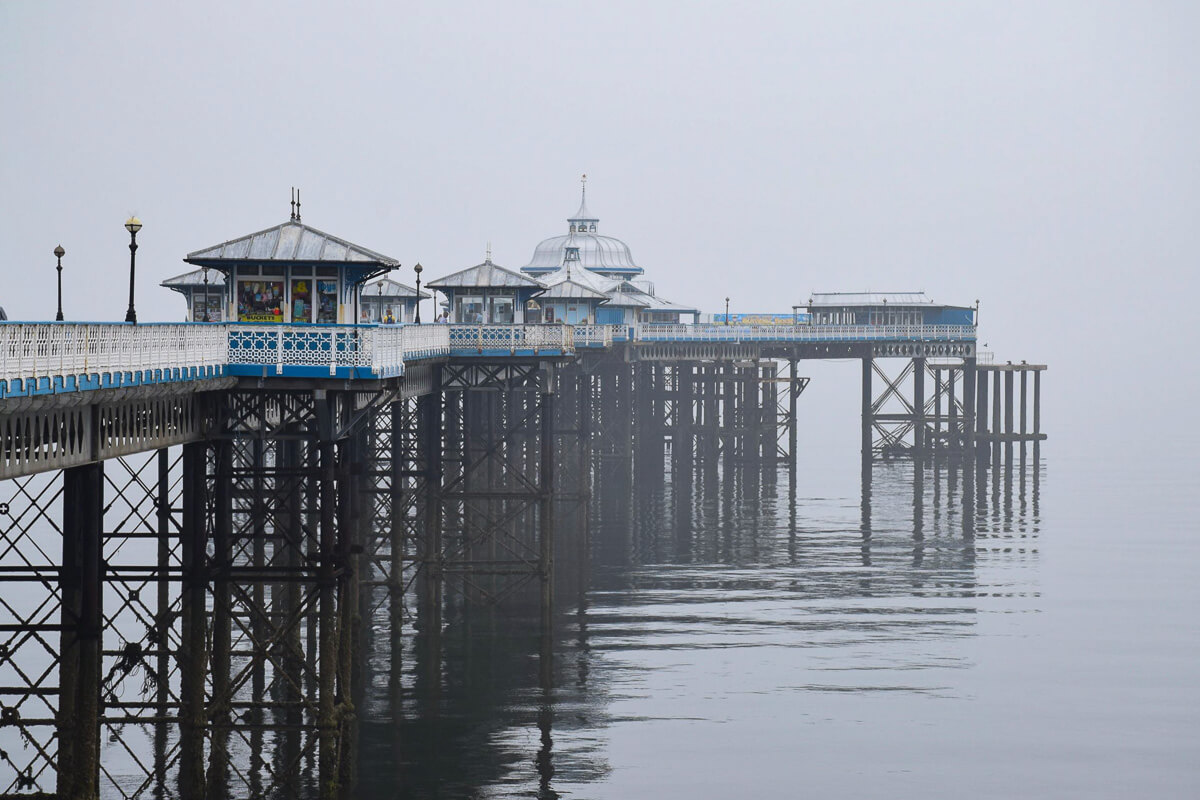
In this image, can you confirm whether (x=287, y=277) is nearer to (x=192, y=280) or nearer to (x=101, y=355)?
(x=101, y=355)

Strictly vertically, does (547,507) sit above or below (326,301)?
below

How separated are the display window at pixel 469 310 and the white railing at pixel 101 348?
21.6 metres

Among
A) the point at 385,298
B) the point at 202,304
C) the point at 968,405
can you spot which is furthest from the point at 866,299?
the point at 202,304

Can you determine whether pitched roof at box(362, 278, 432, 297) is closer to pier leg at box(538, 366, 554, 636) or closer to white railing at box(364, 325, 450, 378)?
pier leg at box(538, 366, 554, 636)

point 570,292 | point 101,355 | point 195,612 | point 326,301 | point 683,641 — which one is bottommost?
point 683,641

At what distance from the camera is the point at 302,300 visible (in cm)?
3316

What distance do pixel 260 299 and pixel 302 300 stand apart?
835mm

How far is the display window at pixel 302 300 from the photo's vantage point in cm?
3309

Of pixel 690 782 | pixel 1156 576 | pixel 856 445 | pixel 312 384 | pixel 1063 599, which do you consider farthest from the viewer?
pixel 856 445

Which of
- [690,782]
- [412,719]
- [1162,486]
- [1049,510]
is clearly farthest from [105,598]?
[1162,486]

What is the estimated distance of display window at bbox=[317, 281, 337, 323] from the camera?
109 ft

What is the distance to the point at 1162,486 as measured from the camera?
9819 centimetres

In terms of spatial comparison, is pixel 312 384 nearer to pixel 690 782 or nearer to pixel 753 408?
pixel 690 782

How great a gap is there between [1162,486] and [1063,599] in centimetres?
4770
